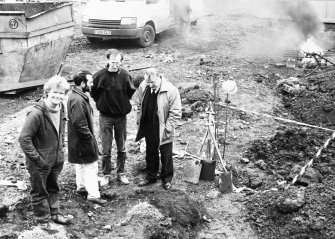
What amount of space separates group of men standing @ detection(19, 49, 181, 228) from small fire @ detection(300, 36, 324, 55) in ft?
34.7

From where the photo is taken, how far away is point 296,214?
5.61m

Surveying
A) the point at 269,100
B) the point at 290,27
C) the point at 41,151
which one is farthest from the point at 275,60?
the point at 41,151

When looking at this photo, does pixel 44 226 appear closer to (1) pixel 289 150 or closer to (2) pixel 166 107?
(2) pixel 166 107

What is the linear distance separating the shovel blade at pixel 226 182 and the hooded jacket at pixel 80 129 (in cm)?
201

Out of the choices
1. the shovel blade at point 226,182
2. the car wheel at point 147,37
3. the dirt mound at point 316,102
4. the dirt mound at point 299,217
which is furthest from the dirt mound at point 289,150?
the car wheel at point 147,37

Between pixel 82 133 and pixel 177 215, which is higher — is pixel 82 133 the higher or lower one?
the higher one

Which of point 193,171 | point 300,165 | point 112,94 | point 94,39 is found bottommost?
point 300,165

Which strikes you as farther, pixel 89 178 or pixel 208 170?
pixel 208 170

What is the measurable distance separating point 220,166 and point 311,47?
10033 mm

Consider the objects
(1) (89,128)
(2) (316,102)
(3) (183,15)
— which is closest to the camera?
(1) (89,128)

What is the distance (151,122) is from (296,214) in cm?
233

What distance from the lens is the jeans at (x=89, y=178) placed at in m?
5.60

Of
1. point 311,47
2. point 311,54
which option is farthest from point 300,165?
point 311,47

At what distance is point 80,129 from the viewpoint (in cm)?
525
